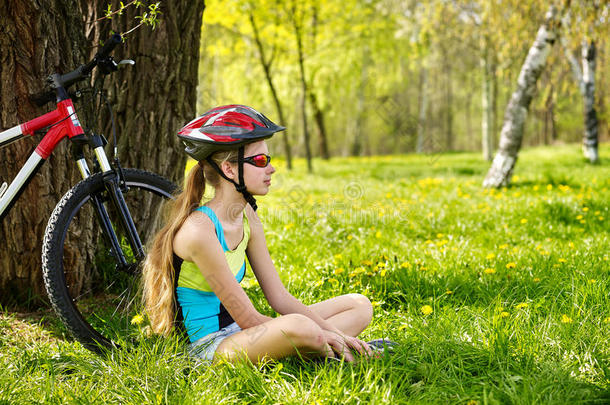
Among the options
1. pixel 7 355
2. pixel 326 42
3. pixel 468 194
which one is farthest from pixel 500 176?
pixel 326 42

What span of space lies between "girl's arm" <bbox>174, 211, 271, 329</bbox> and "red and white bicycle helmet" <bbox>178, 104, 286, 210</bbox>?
0.26 metres

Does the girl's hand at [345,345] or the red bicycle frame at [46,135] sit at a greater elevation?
the red bicycle frame at [46,135]

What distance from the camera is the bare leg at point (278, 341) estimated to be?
6.91 ft

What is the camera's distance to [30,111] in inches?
110

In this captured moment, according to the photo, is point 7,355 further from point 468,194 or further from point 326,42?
point 326,42

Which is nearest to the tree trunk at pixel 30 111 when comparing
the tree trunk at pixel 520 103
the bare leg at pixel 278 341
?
the bare leg at pixel 278 341

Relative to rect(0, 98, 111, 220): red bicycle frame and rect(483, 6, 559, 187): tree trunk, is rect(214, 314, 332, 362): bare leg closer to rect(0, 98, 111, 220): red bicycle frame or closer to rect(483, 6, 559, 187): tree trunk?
rect(0, 98, 111, 220): red bicycle frame

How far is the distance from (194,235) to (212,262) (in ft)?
0.45

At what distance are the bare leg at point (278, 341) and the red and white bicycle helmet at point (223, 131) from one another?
31.2 inches

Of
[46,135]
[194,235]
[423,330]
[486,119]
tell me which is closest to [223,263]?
[194,235]

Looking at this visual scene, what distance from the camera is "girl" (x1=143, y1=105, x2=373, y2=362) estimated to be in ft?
7.00

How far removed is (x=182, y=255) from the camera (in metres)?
2.20

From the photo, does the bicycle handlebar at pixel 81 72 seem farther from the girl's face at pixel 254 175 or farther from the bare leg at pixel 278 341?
the bare leg at pixel 278 341

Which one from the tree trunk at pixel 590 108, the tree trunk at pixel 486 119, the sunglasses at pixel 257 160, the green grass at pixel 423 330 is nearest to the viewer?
the green grass at pixel 423 330
